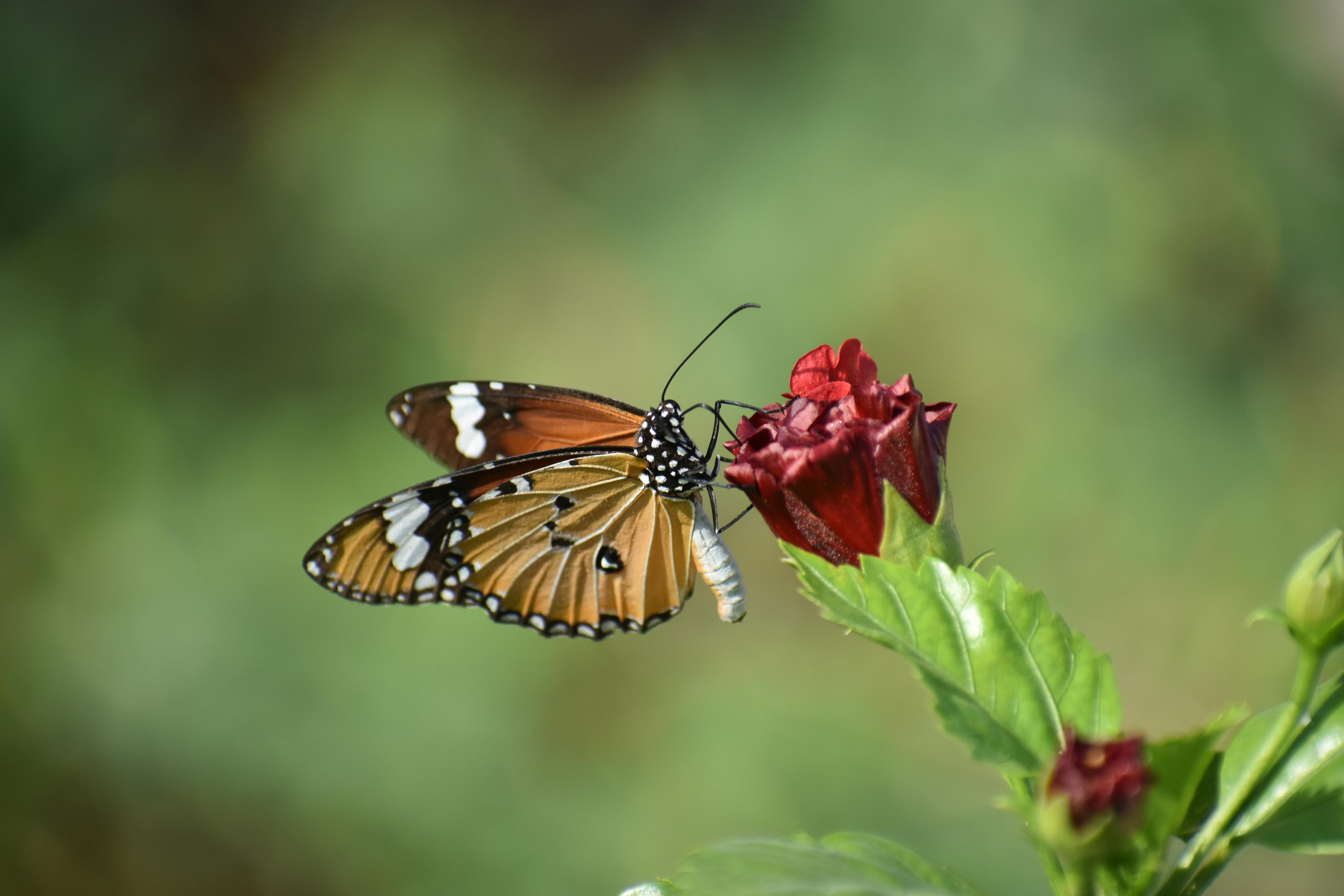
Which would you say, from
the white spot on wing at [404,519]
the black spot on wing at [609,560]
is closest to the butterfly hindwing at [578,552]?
the black spot on wing at [609,560]

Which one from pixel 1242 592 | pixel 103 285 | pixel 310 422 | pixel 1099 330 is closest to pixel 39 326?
pixel 103 285

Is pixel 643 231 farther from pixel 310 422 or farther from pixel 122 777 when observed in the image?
pixel 122 777

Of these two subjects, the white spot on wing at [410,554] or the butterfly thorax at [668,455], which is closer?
the butterfly thorax at [668,455]

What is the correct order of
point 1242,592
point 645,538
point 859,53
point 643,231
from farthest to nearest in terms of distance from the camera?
point 643,231
point 859,53
point 1242,592
point 645,538

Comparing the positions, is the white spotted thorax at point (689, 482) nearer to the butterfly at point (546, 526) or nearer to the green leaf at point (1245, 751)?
the butterfly at point (546, 526)

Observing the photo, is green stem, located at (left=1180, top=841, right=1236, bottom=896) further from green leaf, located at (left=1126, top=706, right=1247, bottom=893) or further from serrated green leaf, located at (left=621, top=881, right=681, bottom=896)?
serrated green leaf, located at (left=621, top=881, right=681, bottom=896)

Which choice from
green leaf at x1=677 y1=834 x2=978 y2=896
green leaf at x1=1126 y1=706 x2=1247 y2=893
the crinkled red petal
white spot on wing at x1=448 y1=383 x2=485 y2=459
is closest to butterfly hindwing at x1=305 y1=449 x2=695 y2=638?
white spot on wing at x1=448 y1=383 x2=485 y2=459

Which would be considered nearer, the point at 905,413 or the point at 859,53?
the point at 905,413

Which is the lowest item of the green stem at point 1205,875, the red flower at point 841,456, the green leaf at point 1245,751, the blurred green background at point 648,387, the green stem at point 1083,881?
the green stem at point 1205,875
